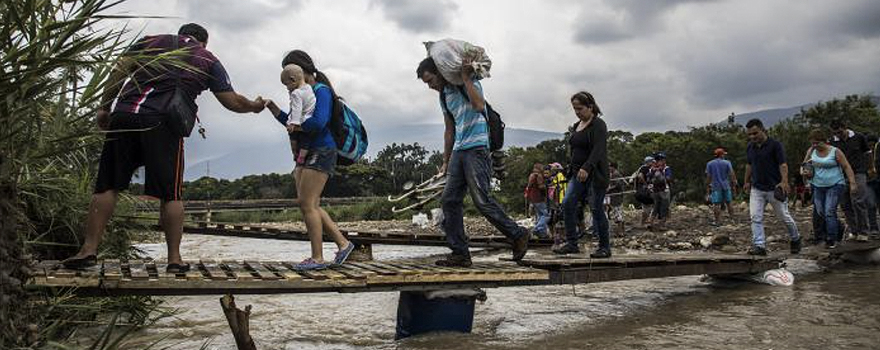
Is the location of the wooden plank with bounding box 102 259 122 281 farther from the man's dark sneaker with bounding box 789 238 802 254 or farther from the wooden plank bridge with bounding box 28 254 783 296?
the man's dark sneaker with bounding box 789 238 802 254

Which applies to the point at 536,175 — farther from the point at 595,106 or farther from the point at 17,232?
the point at 17,232

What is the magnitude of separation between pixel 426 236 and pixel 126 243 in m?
4.71

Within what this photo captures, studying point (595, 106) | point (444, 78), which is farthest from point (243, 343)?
point (595, 106)

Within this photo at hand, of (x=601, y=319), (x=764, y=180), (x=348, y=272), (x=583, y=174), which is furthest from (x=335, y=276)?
(x=764, y=180)

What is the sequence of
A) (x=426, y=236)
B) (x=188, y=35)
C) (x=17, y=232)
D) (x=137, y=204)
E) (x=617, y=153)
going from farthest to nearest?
(x=617, y=153)
(x=426, y=236)
(x=137, y=204)
(x=188, y=35)
(x=17, y=232)

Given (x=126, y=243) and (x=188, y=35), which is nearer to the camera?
(x=188, y=35)

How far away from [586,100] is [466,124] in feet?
6.82

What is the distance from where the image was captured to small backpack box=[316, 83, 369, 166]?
456 centimetres

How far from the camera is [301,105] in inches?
171

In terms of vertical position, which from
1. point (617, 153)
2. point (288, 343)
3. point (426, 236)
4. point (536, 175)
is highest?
point (617, 153)

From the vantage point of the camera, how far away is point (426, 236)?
9414 millimetres

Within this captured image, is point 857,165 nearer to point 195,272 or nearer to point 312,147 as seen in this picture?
point 312,147

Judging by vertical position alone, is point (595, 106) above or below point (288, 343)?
above

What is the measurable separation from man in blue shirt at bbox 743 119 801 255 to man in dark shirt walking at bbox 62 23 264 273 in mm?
6252
